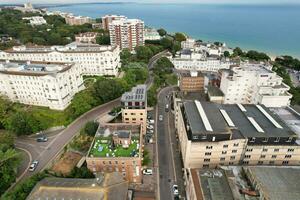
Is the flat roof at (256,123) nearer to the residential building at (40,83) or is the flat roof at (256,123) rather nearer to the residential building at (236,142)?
the residential building at (236,142)

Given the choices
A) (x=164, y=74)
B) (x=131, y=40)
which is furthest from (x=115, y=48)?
(x=131, y=40)

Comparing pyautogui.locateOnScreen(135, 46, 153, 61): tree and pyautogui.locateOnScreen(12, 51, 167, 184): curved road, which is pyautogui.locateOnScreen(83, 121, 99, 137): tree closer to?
pyautogui.locateOnScreen(12, 51, 167, 184): curved road

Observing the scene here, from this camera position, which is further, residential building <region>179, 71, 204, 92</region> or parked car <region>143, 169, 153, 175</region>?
residential building <region>179, 71, 204, 92</region>

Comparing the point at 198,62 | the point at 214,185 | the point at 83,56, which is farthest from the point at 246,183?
the point at 198,62

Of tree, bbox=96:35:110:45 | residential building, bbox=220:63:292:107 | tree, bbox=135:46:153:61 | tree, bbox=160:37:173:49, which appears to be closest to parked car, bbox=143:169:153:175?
residential building, bbox=220:63:292:107

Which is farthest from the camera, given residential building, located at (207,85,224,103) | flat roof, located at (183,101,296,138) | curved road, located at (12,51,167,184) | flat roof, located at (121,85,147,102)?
residential building, located at (207,85,224,103)

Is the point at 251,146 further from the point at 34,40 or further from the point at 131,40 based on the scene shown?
the point at 34,40

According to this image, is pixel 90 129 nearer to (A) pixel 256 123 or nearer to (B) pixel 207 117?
(B) pixel 207 117

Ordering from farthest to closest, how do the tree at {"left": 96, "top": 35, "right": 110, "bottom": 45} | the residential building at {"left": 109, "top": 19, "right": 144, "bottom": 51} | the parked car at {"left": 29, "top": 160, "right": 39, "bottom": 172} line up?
the tree at {"left": 96, "top": 35, "right": 110, "bottom": 45}, the residential building at {"left": 109, "top": 19, "right": 144, "bottom": 51}, the parked car at {"left": 29, "top": 160, "right": 39, "bottom": 172}
